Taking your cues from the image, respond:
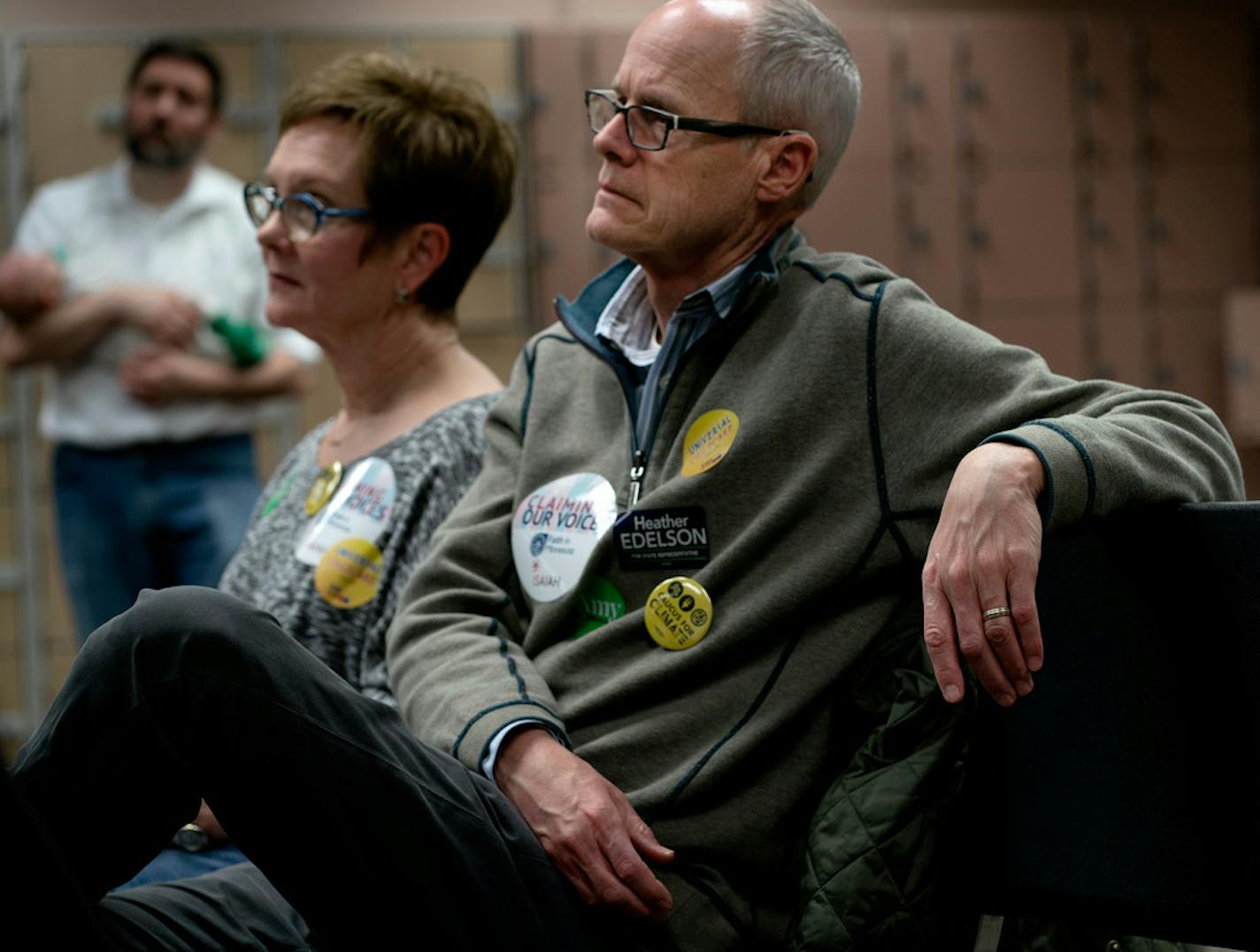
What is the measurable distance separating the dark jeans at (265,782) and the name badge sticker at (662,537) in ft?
1.05

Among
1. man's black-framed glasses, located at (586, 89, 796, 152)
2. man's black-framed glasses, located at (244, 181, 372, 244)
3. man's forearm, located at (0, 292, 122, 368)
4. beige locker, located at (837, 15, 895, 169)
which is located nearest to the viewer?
man's black-framed glasses, located at (586, 89, 796, 152)

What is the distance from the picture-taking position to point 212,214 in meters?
3.57

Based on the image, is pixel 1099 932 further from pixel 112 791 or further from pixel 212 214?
pixel 212 214

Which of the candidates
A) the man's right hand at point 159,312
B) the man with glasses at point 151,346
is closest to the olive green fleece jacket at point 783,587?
the man with glasses at point 151,346

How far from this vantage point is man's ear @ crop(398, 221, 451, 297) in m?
1.85

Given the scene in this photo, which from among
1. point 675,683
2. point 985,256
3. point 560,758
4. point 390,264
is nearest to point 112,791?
point 560,758

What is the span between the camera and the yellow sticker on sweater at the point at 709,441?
133cm

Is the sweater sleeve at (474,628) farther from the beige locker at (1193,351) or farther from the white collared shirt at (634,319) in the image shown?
the beige locker at (1193,351)

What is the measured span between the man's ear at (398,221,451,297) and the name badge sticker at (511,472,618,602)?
0.54 metres

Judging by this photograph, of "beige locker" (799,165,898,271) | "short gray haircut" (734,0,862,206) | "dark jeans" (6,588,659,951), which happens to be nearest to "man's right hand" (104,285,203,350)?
"short gray haircut" (734,0,862,206)

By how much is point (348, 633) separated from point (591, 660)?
16.1 inches

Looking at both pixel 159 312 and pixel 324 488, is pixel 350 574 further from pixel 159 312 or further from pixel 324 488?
pixel 159 312

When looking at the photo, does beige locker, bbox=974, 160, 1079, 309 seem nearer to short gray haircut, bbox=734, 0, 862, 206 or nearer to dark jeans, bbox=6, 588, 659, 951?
short gray haircut, bbox=734, 0, 862, 206

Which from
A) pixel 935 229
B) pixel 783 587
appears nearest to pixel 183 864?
pixel 783 587
